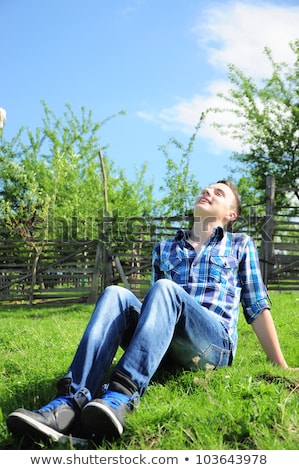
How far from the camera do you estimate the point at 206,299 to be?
2.71m

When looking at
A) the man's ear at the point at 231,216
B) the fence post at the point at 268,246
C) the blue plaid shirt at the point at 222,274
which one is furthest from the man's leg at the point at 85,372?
the fence post at the point at 268,246

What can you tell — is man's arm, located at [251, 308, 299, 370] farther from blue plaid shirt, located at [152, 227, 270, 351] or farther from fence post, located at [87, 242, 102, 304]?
fence post, located at [87, 242, 102, 304]

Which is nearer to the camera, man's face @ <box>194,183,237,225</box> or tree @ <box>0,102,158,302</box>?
man's face @ <box>194,183,237,225</box>

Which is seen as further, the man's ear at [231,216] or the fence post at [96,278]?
the fence post at [96,278]

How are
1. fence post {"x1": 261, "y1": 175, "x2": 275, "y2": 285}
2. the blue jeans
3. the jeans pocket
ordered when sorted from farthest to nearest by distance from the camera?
fence post {"x1": 261, "y1": 175, "x2": 275, "y2": 285}, the jeans pocket, the blue jeans

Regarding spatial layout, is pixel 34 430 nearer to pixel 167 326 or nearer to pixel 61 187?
pixel 167 326

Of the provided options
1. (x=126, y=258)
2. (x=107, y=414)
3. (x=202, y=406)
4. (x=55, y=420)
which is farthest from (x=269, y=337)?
(x=126, y=258)

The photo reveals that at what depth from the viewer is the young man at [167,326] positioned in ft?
6.81

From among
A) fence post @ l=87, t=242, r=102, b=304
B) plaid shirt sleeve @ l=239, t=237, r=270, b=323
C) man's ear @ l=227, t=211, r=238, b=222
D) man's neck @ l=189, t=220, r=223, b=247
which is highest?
man's ear @ l=227, t=211, r=238, b=222

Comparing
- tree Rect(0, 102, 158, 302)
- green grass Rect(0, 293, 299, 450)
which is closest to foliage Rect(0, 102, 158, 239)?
tree Rect(0, 102, 158, 302)

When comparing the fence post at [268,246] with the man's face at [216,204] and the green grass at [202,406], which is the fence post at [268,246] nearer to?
the green grass at [202,406]

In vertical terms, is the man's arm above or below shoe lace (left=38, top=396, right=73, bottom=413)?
above

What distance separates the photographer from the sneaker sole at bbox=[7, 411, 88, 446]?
6.53ft
